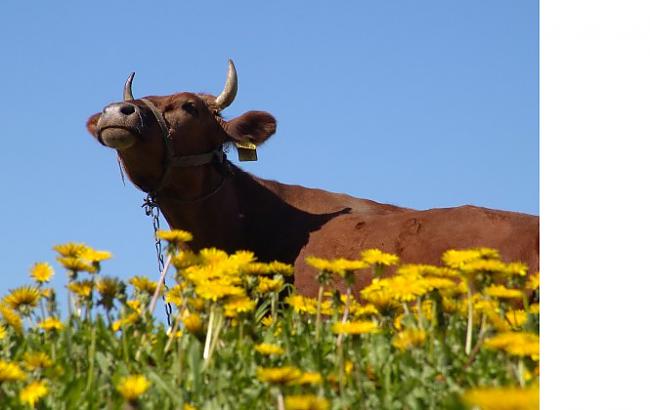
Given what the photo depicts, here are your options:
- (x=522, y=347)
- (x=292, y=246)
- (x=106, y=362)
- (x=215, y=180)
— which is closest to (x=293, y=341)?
(x=106, y=362)

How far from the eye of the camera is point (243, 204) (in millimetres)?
9922

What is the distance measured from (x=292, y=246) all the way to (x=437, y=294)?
503 cm

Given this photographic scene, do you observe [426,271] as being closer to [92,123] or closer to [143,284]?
[143,284]

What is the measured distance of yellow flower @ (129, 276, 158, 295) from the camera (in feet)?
15.3

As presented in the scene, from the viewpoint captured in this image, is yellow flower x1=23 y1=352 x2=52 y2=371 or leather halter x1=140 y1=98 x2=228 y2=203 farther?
leather halter x1=140 y1=98 x2=228 y2=203

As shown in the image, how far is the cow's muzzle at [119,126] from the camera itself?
28.4 ft

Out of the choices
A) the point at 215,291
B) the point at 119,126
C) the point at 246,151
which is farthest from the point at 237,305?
the point at 246,151

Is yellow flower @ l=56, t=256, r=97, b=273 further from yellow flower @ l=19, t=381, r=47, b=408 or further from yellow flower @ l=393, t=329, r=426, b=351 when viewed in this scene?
yellow flower @ l=393, t=329, r=426, b=351

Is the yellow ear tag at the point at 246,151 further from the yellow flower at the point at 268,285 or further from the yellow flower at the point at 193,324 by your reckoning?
the yellow flower at the point at 193,324

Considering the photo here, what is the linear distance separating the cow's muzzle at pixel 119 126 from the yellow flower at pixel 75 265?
172 inches

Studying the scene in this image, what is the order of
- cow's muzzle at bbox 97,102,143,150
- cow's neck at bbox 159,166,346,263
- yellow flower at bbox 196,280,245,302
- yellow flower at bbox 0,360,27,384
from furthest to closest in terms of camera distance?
cow's neck at bbox 159,166,346,263 < cow's muzzle at bbox 97,102,143,150 < yellow flower at bbox 196,280,245,302 < yellow flower at bbox 0,360,27,384

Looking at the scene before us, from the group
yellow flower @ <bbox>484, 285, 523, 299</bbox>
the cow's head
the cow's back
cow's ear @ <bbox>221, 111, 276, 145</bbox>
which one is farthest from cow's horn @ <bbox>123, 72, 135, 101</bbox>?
yellow flower @ <bbox>484, 285, 523, 299</bbox>

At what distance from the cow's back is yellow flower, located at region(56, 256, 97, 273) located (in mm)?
3442
